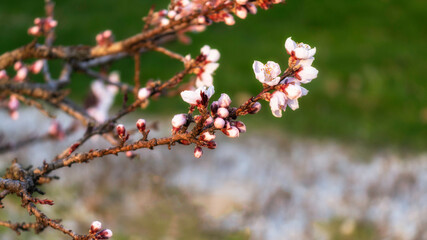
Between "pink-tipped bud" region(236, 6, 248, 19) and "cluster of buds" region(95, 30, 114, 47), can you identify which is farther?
"cluster of buds" region(95, 30, 114, 47)

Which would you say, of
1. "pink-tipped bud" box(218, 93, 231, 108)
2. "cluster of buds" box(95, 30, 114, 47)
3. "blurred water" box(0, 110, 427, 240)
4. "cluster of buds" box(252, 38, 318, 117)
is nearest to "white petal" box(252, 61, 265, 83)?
"cluster of buds" box(252, 38, 318, 117)

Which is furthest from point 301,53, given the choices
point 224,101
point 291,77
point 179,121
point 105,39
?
point 105,39

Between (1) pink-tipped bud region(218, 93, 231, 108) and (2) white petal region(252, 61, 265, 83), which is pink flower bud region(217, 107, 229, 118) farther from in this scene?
(2) white petal region(252, 61, 265, 83)

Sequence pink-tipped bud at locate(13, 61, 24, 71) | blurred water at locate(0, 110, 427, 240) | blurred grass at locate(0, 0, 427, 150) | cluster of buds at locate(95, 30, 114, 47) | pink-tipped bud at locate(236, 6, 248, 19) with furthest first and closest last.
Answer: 1. blurred grass at locate(0, 0, 427, 150)
2. blurred water at locate(0, 110, 427, 240)
3. pink-tipped bud at locate(13, 61, 24, 71)
4. cluster of buds at locate(95, 30, 114, 47)
5. pink-tipped bud at locate(236, 6, 248, 19)

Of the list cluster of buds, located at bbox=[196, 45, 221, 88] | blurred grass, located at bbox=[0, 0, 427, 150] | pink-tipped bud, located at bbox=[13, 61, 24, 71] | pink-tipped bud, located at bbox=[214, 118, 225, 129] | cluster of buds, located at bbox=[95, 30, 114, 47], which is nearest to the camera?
pink-tipped bud, located at bbox=[214, 118, 225, 129]

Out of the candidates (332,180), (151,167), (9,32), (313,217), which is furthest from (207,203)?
(9,32)

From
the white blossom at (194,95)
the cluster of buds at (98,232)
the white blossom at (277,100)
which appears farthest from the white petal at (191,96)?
the cluster of buds at (98,232)

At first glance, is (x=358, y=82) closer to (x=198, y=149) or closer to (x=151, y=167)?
(x=151, y=167)
